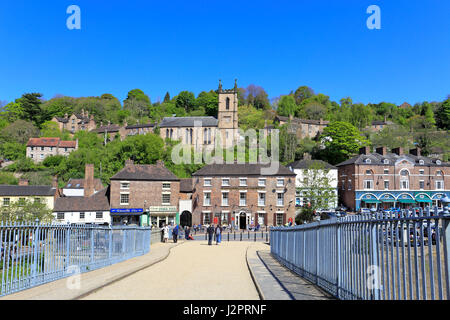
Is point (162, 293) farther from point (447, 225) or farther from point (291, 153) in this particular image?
point (291, 153)

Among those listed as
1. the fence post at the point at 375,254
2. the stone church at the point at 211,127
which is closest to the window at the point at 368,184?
the stone church at the point at 211,127

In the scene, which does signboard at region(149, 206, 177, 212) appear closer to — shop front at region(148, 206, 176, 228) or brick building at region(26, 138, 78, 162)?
shop front at region(148, 206, 176, 228)

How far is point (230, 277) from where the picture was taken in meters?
11.5

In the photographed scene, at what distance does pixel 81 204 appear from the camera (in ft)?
157

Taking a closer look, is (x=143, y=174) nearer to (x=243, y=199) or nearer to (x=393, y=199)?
(x=243, y=199)

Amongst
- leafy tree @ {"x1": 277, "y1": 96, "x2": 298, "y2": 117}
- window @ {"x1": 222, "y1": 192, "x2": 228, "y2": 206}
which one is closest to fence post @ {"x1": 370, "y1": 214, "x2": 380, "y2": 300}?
window @ {"x1": 222, "y1": 192, "x2": 228, "y2": 206}

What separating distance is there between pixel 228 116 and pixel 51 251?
79562 millimetres

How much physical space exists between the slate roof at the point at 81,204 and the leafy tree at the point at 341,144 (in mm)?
44077

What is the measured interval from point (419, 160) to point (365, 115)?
4507cm

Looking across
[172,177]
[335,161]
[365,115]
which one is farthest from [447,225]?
[365,115]

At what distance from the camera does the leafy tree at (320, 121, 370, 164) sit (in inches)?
2872

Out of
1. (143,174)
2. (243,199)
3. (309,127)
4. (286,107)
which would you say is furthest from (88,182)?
(286,107)

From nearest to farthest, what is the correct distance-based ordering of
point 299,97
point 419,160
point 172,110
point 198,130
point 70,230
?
point 70,230, point 419,160, point 198,130, point 172,110, point 299,97

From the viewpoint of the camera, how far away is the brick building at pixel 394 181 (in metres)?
57.4
